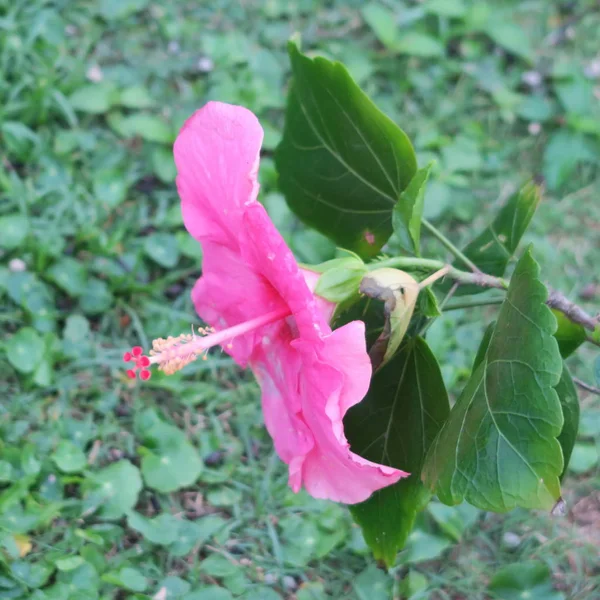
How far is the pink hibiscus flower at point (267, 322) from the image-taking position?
37.3 inches

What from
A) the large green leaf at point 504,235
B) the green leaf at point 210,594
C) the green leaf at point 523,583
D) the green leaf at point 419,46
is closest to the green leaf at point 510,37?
the green leaf at point 419,46

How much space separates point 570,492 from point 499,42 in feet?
5.18

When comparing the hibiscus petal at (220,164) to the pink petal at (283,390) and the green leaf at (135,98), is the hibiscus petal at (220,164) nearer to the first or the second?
the pink petal at (283,390)

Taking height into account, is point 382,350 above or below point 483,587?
above

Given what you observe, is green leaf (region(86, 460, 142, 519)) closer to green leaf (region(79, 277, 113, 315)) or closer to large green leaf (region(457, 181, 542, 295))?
green leaf (region(79, 277, 113, 315))

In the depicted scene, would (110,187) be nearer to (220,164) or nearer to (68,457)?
(68,457)

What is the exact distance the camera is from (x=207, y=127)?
1024 mm

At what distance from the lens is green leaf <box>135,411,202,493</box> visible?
5.21 ft

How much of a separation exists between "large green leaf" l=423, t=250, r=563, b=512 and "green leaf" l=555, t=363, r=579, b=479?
0.77ft

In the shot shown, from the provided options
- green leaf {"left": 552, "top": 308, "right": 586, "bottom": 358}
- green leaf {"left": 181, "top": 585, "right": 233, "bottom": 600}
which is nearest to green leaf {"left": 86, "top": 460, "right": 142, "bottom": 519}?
green leaf {"left": 181, "top": 585, "right": 233, "bottom": 600}

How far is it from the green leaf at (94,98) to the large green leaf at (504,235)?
4.05 ft

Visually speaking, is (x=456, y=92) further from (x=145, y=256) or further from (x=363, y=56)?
(x=145, y=256)

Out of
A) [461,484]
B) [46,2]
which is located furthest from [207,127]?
[46,2]

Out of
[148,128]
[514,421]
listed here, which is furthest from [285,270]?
[148,128]
